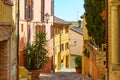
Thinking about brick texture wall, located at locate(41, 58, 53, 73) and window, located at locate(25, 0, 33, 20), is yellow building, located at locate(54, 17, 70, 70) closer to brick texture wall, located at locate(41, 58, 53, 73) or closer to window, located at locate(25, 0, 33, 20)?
brick texture wall, located at locate(41, 58, 53, 73)

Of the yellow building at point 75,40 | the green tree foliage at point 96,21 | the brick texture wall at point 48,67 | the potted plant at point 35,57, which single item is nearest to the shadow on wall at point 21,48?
the potted plant at point 35,57

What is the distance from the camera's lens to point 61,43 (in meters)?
47.6

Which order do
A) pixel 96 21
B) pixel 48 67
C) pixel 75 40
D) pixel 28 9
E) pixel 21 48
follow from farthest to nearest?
pixel 75 40, pixel 48 67, pixel 28 9, pixel 21 48, pixel 96 21

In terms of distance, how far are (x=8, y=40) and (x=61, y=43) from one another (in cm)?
3424

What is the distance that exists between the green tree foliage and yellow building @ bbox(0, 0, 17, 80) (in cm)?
580

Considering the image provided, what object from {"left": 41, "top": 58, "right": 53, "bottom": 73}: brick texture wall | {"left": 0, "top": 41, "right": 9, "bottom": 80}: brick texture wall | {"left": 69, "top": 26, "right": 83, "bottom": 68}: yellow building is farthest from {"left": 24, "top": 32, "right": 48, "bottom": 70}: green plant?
{"left": 69, "top": 26, "right": 83, "bottom": 68}: yellow building

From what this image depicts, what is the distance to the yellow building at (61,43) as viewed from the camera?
43.4m

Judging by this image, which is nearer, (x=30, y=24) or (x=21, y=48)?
(x=21, y=48)

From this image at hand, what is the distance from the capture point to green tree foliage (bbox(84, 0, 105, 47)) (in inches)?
746

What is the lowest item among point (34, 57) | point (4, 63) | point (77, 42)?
point (77, 42)

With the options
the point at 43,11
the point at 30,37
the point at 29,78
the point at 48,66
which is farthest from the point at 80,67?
the point at 29,78

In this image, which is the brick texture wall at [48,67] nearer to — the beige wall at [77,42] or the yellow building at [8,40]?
the yellow building at [8,40]

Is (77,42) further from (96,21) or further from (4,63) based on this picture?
(4,63)

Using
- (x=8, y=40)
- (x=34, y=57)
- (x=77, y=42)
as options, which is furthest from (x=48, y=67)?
(x=77, y=42)
